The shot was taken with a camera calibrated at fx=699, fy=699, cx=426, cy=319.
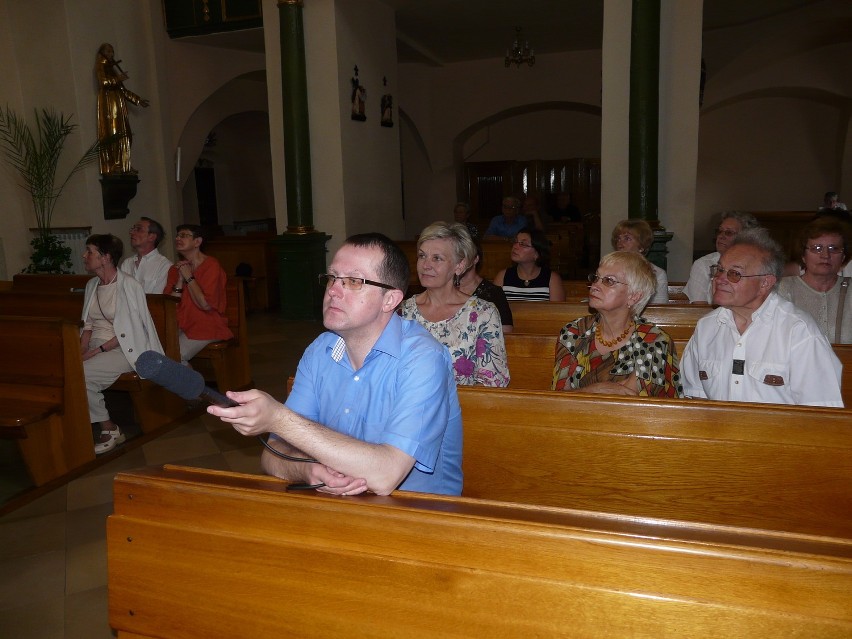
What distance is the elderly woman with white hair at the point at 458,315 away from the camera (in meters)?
3.07

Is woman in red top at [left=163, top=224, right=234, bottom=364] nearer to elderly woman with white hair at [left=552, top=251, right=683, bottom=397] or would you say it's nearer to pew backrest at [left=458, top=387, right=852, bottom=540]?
elderly woman with white hair at [left=552, top=251, right=683, bottom=397]

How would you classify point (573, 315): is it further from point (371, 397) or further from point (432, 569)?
point (432, 569)

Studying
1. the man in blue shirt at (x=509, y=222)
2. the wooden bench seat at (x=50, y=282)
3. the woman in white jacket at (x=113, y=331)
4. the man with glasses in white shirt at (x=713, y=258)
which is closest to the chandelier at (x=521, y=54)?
the man in blue shirt at (x=509, y=222)

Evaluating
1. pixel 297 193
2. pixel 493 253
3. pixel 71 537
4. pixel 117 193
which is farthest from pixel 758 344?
pixel 117 193

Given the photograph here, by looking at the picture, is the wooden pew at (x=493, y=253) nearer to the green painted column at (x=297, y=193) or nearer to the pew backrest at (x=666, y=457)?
the green painted column at (x=297, y=193)

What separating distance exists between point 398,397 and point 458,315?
1.37 metres

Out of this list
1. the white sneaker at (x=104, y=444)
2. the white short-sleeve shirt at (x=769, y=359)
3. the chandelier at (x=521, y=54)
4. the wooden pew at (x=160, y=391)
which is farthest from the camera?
the chandelier at (x=521, y=54)

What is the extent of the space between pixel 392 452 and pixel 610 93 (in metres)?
6.37

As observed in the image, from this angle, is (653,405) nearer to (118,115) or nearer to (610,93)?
(610,93)

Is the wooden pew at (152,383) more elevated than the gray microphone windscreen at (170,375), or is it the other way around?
the gray microphone windscreen at (170,375)

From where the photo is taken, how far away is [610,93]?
7121 mm

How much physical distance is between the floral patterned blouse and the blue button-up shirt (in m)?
1.02

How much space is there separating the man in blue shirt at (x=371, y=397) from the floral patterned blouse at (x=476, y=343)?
1.02m

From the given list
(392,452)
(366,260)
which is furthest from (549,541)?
(366,260)
